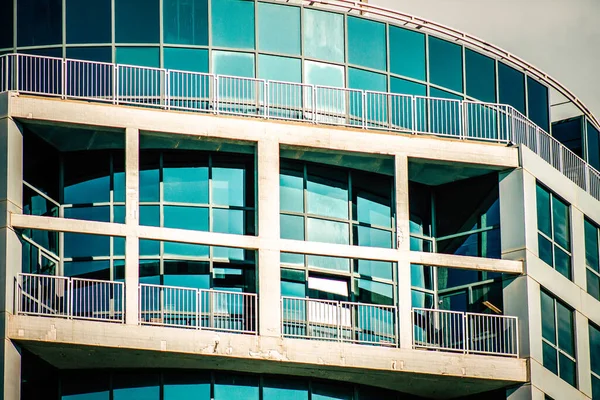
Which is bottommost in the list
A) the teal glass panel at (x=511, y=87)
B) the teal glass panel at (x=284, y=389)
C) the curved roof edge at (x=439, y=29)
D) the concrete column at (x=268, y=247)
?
the teal glass panel at (x=284, y=389)

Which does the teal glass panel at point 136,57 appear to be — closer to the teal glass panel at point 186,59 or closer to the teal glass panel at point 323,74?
the teal glass panel at point 186,59

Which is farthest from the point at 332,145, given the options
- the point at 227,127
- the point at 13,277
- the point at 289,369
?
the point at 13,277

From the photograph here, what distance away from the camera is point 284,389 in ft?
140

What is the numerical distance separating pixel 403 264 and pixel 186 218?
5.98 metres

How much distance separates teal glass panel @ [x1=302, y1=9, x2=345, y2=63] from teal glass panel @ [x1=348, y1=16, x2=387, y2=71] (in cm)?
32

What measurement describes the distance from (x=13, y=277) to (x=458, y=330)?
12726 millimetres

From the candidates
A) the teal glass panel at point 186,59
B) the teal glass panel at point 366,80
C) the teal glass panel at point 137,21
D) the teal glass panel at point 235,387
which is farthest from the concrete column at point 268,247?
the teal glass panel at point 137,21

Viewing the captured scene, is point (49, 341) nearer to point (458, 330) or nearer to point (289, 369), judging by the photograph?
point (289, 369)

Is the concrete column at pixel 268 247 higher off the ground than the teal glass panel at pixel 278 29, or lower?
lower

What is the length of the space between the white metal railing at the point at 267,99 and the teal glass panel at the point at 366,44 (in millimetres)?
1028

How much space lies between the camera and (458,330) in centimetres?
4500

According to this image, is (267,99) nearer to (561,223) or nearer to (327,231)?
(327,231)

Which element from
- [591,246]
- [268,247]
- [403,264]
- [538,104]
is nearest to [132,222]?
[268,247]

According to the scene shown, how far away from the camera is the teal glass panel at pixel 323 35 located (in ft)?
149
